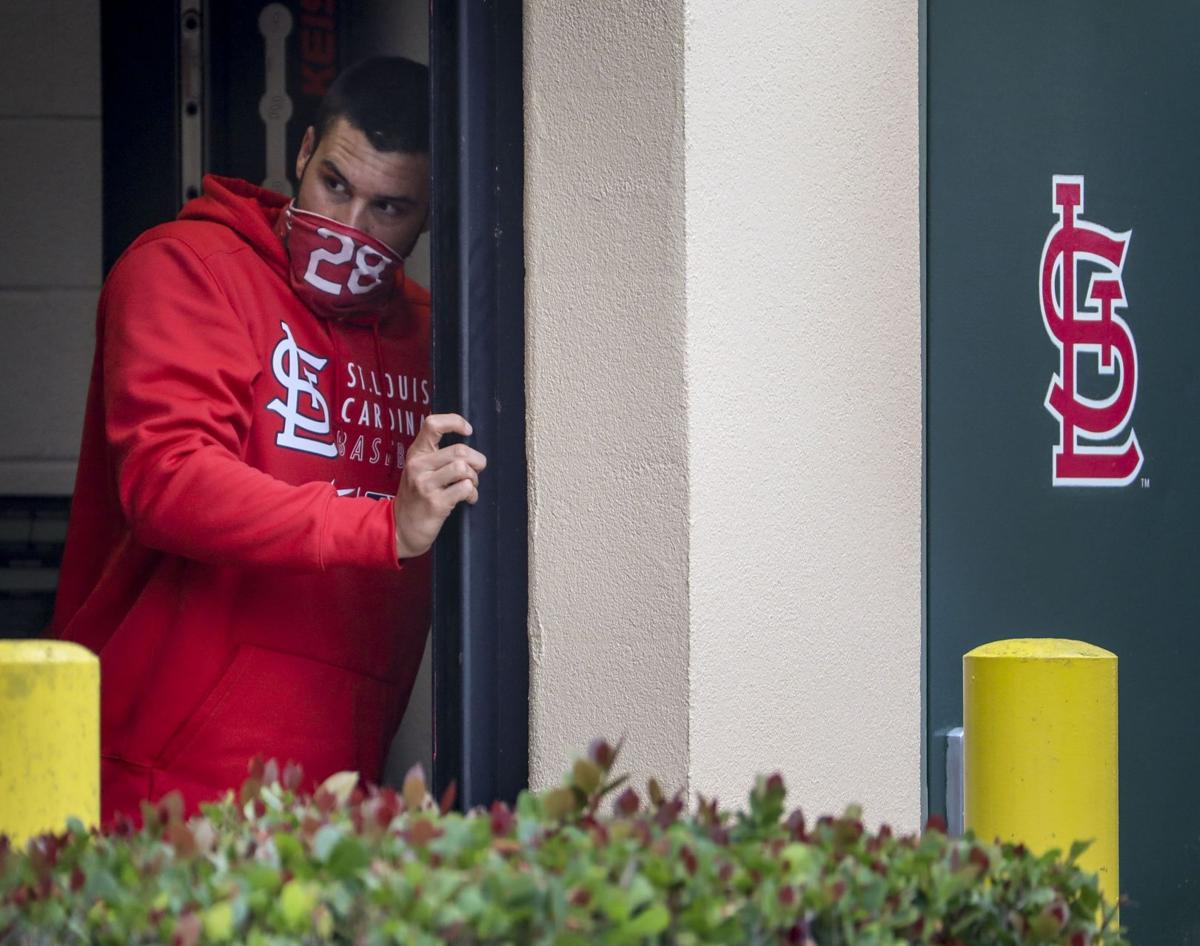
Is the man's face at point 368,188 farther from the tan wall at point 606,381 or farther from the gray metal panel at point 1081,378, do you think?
the gray metal panel at point 1081,378

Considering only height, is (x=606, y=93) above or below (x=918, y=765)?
above

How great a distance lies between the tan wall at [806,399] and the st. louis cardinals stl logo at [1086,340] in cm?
47

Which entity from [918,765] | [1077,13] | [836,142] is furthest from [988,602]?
[1077,13]

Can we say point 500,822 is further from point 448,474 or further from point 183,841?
point 448,474

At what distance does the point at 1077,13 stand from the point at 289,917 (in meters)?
3.01

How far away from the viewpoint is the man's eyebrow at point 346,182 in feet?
10.9

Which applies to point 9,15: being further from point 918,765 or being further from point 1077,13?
point 918,765

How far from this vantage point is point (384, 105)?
340cm

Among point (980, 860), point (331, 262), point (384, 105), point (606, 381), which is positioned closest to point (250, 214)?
point (331, 262)

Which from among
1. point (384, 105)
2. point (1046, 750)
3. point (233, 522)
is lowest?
point (1046, 750)

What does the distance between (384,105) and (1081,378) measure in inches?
65.9

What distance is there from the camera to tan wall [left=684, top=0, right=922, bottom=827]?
2.78m

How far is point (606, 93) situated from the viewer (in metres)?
2.80

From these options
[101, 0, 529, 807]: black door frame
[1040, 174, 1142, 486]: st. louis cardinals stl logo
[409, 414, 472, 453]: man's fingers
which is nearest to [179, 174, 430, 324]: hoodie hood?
[101, 0, 529, 807]: black door frame
